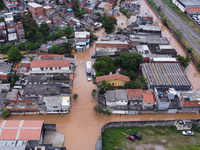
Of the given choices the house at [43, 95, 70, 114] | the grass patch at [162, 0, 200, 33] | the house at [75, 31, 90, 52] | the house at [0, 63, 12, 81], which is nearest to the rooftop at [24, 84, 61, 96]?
the house at [43, 95, 70, 114]

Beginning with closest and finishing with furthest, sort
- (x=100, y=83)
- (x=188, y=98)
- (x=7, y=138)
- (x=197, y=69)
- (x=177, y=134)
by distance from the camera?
(x=7, y=138), (x=177, y=134), (x=188, y=98), (x=100, y=83), (x=197, y=69)

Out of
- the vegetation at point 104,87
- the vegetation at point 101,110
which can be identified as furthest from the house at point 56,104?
the vegetation at point 104,87

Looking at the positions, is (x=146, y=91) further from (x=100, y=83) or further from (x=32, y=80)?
(x=32, y=80)

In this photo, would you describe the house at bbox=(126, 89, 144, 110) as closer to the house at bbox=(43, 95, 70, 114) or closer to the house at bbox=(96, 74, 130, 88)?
the house at bbox=(96, 74, 130, 88)

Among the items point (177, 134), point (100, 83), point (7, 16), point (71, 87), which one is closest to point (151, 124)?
point (177, 134)

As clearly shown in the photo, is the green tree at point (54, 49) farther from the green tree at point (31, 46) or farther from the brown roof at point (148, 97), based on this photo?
the brown roof at point (148, 97)

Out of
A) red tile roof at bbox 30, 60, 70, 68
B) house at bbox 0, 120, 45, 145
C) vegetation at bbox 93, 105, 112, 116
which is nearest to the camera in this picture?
house at bbox 0, 120, 45, 145
